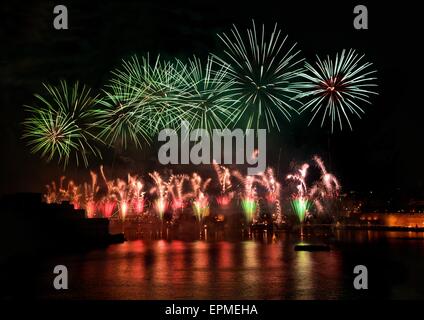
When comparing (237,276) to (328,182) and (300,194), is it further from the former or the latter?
(328,182)

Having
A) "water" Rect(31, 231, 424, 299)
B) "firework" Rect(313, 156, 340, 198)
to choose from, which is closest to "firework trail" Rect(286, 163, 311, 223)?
"firework" Rect(313, 156, 340, 198)

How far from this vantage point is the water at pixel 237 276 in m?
15.5

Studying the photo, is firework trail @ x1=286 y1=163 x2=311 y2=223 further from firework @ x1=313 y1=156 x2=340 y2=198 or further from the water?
the water

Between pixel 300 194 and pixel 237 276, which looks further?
pixel 300 194

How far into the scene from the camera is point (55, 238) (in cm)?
3828

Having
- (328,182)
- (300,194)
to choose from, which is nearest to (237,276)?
(300,194)

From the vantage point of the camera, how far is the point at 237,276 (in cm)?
1972

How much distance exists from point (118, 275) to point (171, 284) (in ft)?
11.0

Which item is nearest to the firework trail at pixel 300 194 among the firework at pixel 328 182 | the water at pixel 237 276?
the firework at pixel 328 182

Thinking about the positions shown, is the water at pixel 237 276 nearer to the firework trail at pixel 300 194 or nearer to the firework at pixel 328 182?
the firework trail at pixel 300 194

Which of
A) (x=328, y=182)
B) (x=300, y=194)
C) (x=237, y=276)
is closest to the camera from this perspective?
(x=237, y=276)
